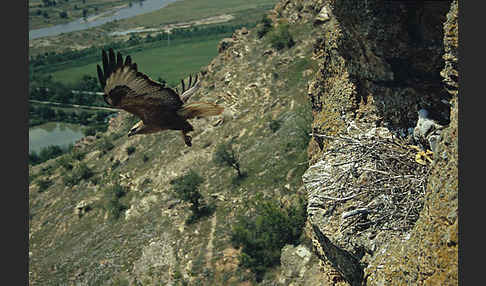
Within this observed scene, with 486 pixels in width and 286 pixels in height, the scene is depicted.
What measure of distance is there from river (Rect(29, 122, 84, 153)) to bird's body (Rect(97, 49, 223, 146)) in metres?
93.5

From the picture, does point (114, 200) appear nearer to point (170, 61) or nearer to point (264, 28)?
point (264, 28)

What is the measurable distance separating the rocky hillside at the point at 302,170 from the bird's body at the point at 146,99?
46 centimetres

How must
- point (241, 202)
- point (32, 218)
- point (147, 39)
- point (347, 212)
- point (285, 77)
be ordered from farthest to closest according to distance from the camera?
point (147, 39) → point (32, 218) → point (285, 77) → point (241, 202) → point (347, 212)

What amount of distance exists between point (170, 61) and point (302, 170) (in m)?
73.3

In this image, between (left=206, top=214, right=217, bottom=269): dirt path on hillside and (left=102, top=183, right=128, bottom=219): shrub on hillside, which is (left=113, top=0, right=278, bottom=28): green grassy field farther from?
(left=206, top=214, right=217, bottom=269): dirt path on hillside

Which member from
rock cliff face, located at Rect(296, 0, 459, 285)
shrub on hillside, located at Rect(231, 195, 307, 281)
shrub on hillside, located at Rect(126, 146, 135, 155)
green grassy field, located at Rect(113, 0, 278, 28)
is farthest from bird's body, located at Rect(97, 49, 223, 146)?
green grassy field, located at Rect(113, 0, 278, 28)

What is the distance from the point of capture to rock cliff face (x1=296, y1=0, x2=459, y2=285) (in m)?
4.66

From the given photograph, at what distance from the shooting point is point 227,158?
1099 inches

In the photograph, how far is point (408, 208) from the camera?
5668 mm

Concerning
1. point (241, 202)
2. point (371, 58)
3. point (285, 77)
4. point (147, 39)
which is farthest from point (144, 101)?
point (147, 39)

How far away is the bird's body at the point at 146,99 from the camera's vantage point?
3662 mm

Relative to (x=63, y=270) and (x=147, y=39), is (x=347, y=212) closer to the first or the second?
(x=63, y=270)

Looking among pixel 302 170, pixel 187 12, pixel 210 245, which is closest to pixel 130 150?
pixel 210 245

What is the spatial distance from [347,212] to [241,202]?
1874 cm
